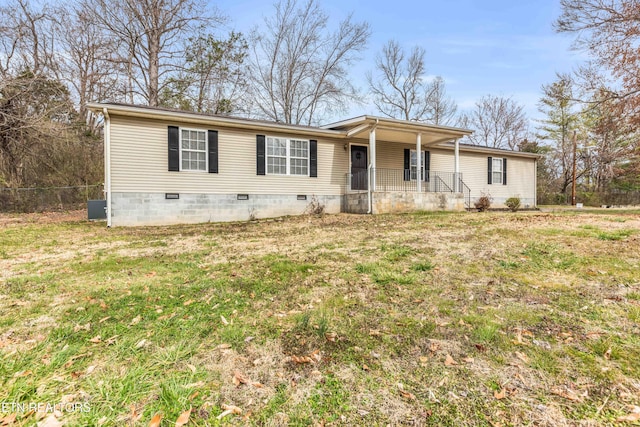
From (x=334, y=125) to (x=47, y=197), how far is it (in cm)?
1288

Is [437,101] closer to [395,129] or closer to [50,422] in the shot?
[395,129]

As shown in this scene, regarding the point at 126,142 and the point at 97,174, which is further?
the point at 97,174

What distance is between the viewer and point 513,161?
16.9 metres

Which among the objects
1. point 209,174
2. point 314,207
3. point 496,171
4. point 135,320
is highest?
point 496,171

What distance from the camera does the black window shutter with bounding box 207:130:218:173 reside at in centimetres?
1039

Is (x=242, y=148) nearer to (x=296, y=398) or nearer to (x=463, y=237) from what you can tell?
(x=463, y=237)

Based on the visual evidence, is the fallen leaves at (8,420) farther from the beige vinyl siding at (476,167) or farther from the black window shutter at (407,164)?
the black window shutter at (407,164)

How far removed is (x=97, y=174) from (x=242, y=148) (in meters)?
Answer: 8.66

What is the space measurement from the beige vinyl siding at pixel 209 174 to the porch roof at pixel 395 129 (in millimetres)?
887

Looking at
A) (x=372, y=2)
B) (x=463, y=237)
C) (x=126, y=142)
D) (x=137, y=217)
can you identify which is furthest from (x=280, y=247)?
(x=372, y=2)

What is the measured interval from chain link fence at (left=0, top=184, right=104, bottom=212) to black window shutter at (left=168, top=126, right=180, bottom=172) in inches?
278

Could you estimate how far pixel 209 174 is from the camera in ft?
34.2

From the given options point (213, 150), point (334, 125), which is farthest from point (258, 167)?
point (334, 125)

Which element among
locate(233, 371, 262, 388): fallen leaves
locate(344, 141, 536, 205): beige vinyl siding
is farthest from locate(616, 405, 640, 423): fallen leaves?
locate(344, 141, 536, 205): beige vinyl siding
